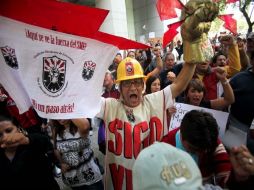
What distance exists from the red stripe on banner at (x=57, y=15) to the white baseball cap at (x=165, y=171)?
116 cm

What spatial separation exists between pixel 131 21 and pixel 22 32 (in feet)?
88.7

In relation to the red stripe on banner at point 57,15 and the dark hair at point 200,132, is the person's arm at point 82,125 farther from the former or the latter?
the dark hair at point 200,132

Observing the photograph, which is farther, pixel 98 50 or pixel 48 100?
pixel 98 50

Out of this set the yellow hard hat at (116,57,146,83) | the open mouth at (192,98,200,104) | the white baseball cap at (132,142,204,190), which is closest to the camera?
the white baseball cap at (132,142,204,190)

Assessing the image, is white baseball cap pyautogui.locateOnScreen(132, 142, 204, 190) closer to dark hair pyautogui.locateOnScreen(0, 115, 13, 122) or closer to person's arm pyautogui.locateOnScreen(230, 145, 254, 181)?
person's arm pyautogui.locateOnScreen(230, 145, 254, 181)

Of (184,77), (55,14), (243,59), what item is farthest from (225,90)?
(55,14)

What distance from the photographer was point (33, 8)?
5.84ft

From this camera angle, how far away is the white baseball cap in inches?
35.5

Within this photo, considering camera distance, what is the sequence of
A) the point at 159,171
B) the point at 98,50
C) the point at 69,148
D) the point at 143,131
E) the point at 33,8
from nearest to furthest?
the point at 159,171 → the point at 33,8 → the point at 98,50 → the point at 143,131 → the point at 69,148

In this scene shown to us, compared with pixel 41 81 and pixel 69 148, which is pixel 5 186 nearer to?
pixel 41 81

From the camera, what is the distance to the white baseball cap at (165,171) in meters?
0.90

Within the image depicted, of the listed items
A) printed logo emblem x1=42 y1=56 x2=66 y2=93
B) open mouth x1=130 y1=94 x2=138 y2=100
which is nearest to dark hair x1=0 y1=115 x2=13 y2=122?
printed logo emblem x1=42 y1=56 x2=66 y2=93

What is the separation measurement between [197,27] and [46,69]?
1065mm

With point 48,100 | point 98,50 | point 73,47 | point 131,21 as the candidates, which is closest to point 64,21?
point 73,47
